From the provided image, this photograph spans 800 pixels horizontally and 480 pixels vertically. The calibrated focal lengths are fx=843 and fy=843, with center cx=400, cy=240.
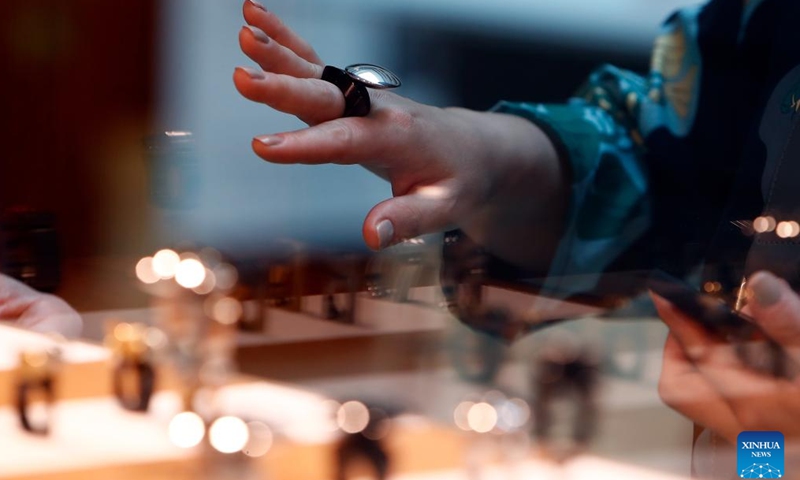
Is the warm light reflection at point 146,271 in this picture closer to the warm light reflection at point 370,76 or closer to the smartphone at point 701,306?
the warm light reflection at point 370,76

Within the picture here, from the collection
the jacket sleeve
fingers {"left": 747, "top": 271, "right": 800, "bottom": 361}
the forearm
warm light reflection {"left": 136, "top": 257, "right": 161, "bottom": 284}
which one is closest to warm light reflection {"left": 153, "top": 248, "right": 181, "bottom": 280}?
warm light reflection {"left": 136, "top": 257, "right": 161, "bottom": 284}

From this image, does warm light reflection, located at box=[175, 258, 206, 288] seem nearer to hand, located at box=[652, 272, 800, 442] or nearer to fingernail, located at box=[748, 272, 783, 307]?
hand, located at box=[652, 272, 800, 442]

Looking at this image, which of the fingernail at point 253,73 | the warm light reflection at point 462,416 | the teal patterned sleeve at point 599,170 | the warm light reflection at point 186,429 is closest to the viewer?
the fingernail at point 253,73

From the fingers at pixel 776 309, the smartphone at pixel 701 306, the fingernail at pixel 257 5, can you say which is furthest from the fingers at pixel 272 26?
the fingers at pixel 776 309

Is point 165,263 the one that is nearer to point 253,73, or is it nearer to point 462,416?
point 253,73

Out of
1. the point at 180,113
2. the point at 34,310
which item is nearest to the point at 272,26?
the point at 180,113

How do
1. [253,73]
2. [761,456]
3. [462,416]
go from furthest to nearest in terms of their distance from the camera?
[761,456] → [462,416] → [253,73]
